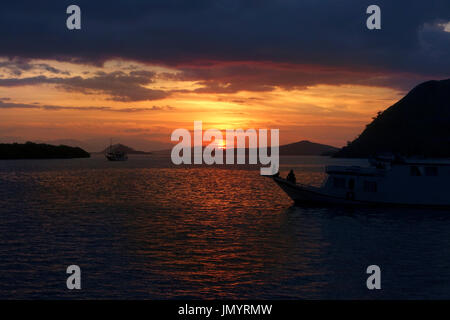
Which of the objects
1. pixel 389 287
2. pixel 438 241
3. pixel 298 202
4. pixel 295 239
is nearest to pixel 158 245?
pixel 295 239

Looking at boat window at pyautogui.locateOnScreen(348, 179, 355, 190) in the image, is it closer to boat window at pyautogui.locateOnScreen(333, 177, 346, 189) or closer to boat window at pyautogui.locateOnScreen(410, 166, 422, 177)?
boat window at pyautogui.locateOnScreen(333, 177, 346, 189)

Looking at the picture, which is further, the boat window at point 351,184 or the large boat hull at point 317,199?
the boat window at point 351,184

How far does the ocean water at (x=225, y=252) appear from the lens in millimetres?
19406

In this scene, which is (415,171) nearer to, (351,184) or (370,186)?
(370,186)

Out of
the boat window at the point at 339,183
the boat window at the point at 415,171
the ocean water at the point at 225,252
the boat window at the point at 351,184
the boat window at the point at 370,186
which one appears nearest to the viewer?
the ocean water at the point at 225,252

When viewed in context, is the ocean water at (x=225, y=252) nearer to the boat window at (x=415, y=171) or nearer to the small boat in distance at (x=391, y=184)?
the small boat in distance at (x=391, y=184)

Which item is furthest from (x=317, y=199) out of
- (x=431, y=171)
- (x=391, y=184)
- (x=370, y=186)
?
(x=431, y=171)

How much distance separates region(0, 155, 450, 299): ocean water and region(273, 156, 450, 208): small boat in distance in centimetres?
147

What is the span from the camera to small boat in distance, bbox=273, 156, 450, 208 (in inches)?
1780

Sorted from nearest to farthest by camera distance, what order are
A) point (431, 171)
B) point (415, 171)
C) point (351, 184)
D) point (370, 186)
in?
point (431, 171), point (415, 171), point (370, 186), point (351, 184)

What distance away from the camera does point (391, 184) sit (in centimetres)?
4728

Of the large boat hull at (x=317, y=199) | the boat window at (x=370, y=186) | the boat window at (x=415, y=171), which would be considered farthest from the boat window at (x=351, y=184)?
the boat window at (x=415, y=171)

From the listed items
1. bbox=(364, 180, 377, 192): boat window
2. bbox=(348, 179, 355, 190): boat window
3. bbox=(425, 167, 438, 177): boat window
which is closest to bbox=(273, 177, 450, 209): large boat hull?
bbox=(364, 180, 377, 192): boat window

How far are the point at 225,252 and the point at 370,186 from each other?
1060 inches
